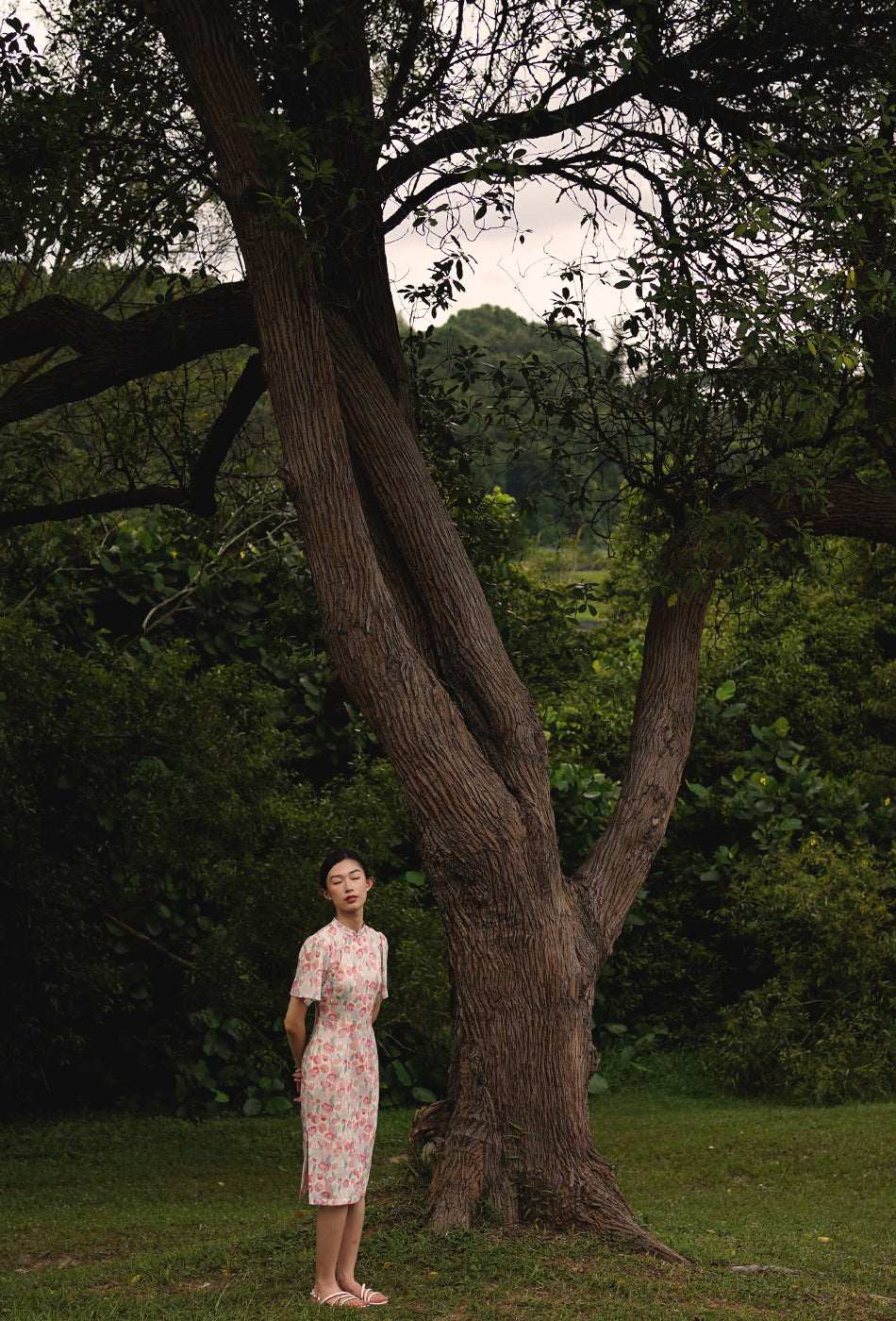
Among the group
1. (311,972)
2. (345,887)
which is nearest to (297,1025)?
(311,972)

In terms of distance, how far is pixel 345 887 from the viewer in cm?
449

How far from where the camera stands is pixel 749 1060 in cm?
1030

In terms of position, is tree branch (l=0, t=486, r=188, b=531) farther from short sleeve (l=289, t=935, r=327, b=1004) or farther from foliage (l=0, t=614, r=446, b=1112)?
short sleeve (l=289, t=935, r=327, b=1004)

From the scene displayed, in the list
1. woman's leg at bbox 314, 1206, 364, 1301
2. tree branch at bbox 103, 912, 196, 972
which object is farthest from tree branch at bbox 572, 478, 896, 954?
tree branch at bbox 103, 912, 196, 972

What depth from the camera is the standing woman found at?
14.2ft

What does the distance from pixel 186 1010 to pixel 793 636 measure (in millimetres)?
8038

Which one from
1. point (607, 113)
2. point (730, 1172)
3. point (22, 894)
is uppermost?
point (607, 113)

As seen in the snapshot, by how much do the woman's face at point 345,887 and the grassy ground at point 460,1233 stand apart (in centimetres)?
131

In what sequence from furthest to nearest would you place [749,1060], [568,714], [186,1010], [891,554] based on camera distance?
[891,554]
[568,714]
[749,1060]
[186,1010]

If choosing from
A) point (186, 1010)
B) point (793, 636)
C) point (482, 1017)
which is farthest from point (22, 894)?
point (793, 636)

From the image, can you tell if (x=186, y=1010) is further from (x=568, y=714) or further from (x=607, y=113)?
(x=607, y=113)

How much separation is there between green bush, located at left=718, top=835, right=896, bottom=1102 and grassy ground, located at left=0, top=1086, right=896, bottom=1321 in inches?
13.8

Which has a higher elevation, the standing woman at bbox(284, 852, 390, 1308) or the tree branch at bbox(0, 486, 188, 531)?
the tree branch at bbox(0, 486, 188, 531)

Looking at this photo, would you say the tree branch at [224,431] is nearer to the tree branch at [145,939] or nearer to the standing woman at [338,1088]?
the tree branch at [145,939]
